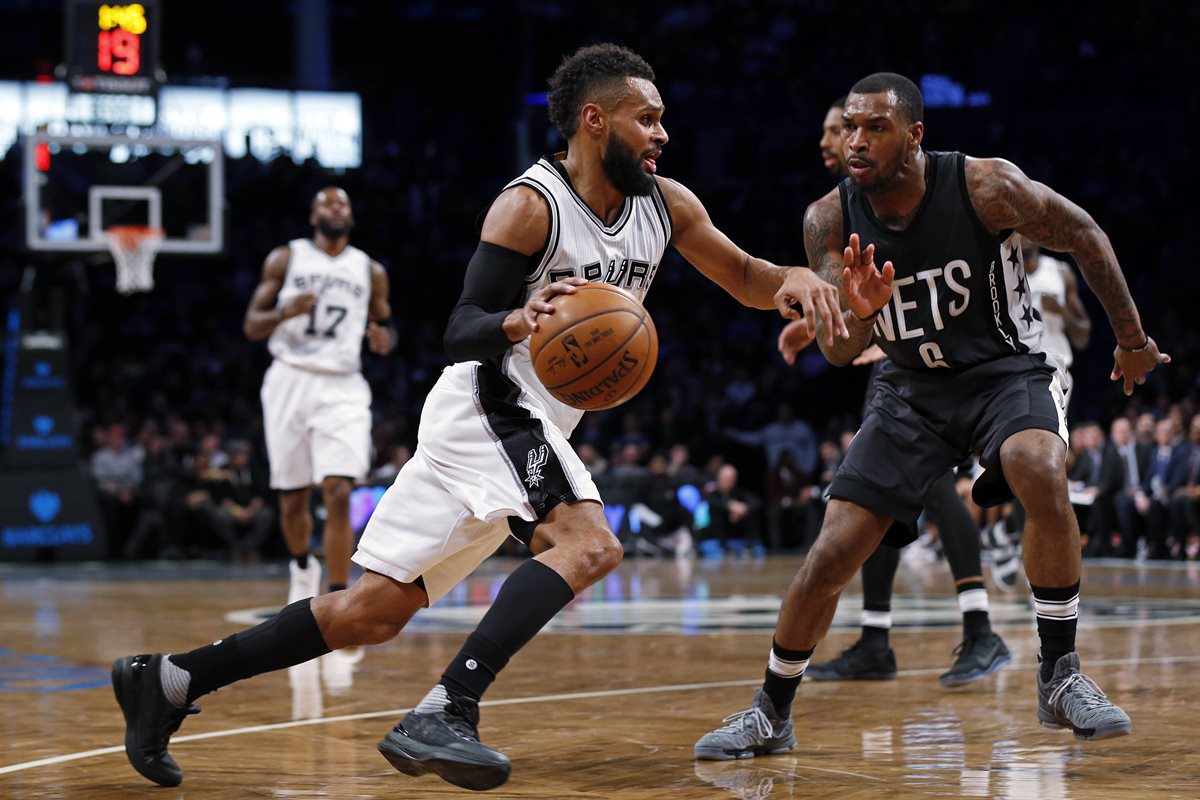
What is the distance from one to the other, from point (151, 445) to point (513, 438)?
1407 centimetres

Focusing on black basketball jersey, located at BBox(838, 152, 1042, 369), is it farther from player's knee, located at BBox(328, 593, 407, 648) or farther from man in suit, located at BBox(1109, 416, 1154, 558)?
man in suit, located at BBox(1109, 416, 1154, 558)

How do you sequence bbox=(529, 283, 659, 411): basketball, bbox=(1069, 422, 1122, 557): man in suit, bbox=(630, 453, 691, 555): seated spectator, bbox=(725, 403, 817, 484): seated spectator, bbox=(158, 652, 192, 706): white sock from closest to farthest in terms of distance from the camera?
bbox=(529, 283, 659, 411): basketball → bbox=(158, 652, 192, 706): white sock → bbox=(1069, 422, 1122, 557): man in suit → bbox=(630, 453, 691, 555): seated spectator → bbox=(725, 403, 817, 484): seated spectator

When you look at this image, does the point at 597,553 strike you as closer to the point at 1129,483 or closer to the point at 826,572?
the point at 826,572

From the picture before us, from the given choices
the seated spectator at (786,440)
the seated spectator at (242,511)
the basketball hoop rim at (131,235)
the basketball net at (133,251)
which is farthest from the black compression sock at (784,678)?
the seated spectator at (786,440)

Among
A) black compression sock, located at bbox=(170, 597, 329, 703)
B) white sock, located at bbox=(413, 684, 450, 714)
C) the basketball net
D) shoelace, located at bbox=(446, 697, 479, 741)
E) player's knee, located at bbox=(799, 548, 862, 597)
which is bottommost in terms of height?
shoelace, located at bbox=(446, 697, 479, 741)

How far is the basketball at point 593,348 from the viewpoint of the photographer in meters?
3.84

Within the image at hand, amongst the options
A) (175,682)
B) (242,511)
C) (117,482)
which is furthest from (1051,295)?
(117,482)

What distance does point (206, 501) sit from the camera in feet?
55.3

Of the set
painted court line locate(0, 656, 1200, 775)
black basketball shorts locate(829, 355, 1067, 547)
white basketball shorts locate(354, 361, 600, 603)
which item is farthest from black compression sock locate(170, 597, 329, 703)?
black basketball shorts locate(829, 355, 1067, 547)

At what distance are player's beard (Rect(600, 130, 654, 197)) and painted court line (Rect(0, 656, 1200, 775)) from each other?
78.1 inches

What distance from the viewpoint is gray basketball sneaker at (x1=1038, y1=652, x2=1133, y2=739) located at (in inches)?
167

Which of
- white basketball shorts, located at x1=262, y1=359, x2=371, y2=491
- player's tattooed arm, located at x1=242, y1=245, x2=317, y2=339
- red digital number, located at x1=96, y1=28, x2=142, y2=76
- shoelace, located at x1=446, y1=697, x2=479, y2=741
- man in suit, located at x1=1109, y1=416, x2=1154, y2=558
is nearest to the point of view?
shoelace, located at x1=446, y1=697, x2=479, y2=741

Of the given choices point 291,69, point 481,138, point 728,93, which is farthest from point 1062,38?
point 291,69

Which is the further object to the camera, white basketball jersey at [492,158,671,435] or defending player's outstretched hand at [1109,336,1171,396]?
defending player's outstretched hand at [1109,336,1171,396]
